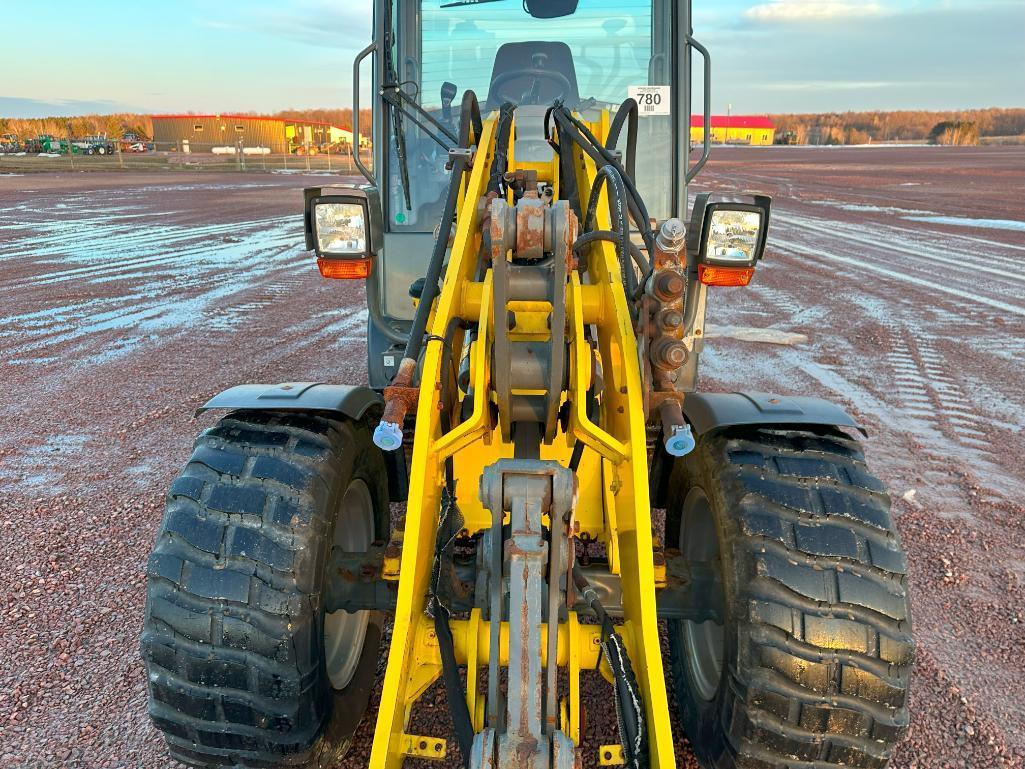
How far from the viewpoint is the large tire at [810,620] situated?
2.08 m

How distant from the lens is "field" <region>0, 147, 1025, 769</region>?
2971 millimetres

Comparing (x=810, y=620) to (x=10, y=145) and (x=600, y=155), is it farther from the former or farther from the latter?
(x=10, y=145)

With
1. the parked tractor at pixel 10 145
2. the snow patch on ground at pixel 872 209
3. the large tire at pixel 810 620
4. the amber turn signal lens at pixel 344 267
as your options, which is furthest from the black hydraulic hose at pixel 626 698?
the parked tractor at pixel 10 145

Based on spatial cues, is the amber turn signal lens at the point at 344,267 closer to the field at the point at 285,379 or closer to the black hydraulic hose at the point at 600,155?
the black hydraulic hose at the point at 600,155

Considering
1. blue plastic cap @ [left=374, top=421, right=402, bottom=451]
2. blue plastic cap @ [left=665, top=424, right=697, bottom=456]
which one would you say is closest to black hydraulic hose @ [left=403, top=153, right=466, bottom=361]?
blue plastic cap @ [left=374, top=421, right=402, bottom=451]

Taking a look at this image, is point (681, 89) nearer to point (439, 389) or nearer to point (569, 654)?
point (439, 389)

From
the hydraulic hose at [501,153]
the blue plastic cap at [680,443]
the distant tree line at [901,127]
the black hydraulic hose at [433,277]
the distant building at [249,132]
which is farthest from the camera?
the distant tree line at [901,127]

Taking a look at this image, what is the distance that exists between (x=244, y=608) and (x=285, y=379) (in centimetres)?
503

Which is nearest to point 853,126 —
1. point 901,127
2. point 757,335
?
point 901,127

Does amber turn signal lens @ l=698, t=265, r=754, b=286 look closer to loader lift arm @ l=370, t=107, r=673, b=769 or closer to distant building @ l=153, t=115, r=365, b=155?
loader lift arm @ l=370, t=107, r=673, b=769

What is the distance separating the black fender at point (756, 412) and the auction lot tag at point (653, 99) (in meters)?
1.98

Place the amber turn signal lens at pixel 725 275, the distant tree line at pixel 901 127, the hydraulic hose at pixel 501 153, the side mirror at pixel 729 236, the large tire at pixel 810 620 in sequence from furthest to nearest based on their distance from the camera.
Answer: the distant tree line at pixel 901 127, the amber turn signal lens at pixel 725 275, the side mirror at pixel 729 236, the hydraulic hose at pixel 501 153, the large tire at pixel 810 620

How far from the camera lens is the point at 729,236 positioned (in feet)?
10.6

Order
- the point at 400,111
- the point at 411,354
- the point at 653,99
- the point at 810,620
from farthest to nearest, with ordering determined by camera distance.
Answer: the point at 653,99 < the point at 400,111 < the point at 411,354 < the point at 810,620
